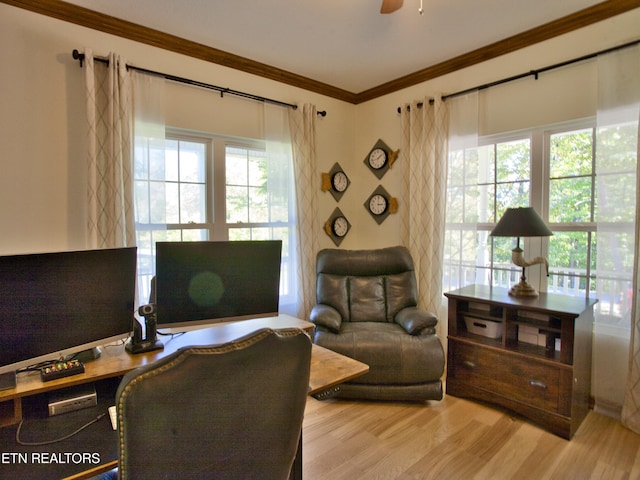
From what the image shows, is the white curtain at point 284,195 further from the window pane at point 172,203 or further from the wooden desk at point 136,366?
the wooden desk at point 136,366

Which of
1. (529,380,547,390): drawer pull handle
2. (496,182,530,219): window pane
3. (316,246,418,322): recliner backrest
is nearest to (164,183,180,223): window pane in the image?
(316,246,418,322): recliner backrest

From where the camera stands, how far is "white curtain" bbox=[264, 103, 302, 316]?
10.9ft

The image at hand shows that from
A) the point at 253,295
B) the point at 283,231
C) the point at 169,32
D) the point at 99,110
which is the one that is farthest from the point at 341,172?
the point at 253,295

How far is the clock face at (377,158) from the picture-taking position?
12.3ft

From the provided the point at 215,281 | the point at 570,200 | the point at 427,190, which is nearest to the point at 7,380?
the point at 215,281

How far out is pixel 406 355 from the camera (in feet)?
8.43

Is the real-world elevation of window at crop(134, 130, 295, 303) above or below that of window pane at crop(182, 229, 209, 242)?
above

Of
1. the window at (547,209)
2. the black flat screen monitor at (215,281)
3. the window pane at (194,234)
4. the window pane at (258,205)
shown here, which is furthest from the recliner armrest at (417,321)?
the window pane at (194,234)

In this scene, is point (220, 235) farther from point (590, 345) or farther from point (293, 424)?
point (590, 345)

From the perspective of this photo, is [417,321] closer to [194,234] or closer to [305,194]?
[305,194]

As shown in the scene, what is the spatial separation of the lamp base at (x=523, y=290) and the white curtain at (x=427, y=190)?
28.3 inches

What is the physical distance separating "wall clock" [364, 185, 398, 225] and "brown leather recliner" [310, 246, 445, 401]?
21.1 inches

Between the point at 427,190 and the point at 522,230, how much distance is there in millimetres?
1007

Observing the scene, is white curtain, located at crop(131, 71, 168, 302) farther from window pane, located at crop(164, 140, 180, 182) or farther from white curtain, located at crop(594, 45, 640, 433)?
white curtain, located at crop(594, 45, 640, 433)
